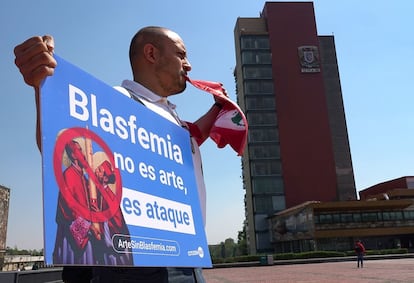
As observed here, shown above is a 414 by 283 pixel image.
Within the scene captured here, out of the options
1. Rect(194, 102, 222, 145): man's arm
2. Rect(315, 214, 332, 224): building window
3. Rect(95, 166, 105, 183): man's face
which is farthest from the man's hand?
Rect(315, 214, 332, 224): building window

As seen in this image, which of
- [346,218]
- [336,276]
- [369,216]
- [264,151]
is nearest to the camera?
[336,276]

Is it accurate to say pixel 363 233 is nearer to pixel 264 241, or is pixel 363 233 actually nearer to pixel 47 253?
pixel 264 241

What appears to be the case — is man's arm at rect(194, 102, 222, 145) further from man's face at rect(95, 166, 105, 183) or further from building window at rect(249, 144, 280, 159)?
building window at rect(249, 144, 280, 159)

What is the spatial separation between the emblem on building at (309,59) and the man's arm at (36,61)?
58389 mm

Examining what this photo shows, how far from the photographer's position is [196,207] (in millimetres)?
1691

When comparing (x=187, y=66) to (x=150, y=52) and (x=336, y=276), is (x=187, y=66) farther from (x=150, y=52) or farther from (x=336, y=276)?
(x=336, y=276)

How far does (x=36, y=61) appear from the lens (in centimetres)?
115

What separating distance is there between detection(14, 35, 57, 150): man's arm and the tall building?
5270 cm

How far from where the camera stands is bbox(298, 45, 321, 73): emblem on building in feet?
187

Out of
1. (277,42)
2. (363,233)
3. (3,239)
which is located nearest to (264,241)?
(363,233)

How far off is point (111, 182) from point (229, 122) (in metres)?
0.79

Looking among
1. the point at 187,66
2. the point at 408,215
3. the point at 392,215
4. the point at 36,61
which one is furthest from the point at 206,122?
the point at 408,215

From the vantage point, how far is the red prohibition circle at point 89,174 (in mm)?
1081

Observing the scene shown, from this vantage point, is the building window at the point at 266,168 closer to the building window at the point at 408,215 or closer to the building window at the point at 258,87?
the building window at the point at 258,87
